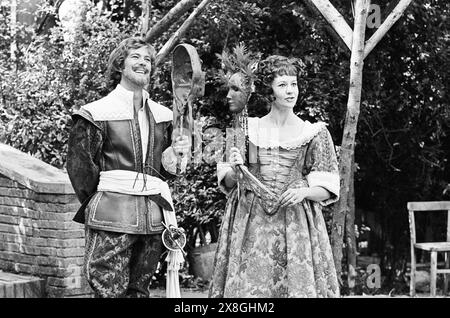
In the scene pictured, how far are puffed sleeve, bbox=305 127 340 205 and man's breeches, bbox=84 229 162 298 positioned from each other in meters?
0.93

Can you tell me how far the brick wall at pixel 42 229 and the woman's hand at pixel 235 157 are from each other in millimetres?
1791

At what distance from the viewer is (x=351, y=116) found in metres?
6.96

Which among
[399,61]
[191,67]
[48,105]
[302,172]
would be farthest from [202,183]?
[191,67]

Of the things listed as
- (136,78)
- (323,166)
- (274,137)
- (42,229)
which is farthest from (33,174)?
(323,166)

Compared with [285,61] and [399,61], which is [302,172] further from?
[399,61]

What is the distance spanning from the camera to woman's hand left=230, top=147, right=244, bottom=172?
449 cm

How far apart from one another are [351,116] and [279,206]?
266cm

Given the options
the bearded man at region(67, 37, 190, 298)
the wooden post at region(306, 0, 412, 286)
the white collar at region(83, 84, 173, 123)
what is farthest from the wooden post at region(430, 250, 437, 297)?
the white collar at region(83, 84, 173, 123)

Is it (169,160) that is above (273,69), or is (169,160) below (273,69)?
below

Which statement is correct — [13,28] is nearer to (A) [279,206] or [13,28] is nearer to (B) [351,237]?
(B) [351,237]

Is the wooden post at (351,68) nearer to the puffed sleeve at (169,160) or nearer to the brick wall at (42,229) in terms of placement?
the brick wall at (42,229)

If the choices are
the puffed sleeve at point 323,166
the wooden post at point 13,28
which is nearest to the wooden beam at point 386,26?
the puffed sleeve at point 323,166

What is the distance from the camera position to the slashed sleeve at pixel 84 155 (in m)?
4.26

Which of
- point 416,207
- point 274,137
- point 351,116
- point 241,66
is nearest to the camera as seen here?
point 241,66
